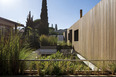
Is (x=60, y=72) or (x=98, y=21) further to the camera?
(x=98, y=21)

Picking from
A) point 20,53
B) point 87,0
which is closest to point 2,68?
point 20,53

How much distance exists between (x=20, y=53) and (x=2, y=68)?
51 centimetres

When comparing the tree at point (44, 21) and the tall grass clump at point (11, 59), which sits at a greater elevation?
the tree at point (44, 21)

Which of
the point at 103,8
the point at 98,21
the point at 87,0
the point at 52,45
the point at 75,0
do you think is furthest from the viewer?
the point at 52,45

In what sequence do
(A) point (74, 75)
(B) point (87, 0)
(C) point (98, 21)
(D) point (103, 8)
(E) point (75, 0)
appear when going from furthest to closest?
(E) point (75, 0), (B) point (87, 0), (C) point (98, 21), (D) point (103, 8), (A) point (74, 75)

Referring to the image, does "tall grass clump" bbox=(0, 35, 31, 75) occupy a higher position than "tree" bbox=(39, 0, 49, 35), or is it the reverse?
"tree" bbox=(39, 0, 49, 35)

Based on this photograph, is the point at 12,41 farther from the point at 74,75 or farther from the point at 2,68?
the point at 74,75

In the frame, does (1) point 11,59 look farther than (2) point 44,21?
No

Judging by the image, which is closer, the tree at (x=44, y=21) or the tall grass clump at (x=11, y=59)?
the tall grass clump at (x=11, y=59)

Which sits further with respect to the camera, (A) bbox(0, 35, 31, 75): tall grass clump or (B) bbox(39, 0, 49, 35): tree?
(B) bbox(39, 0, 49, 35): tree

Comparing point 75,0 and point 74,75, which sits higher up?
point 75,0

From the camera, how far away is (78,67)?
220 cm

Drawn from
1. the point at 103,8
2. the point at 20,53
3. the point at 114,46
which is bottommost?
the point at 20,53

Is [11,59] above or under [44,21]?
under
